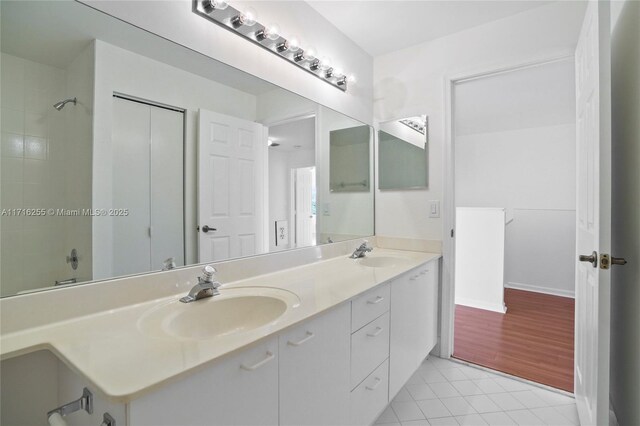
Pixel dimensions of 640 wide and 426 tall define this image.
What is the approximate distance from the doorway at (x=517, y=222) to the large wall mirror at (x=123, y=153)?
4.83 ft

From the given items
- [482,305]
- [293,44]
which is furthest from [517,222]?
[293,44]

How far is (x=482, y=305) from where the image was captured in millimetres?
3137

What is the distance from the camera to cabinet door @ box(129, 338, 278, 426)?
23.6 inches

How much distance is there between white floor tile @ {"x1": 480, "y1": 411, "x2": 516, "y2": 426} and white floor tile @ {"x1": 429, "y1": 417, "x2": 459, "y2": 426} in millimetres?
164

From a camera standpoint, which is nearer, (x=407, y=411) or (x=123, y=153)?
(x=123, y=153)

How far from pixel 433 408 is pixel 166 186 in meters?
1.75

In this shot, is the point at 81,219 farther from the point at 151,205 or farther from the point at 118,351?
the point at 118,351

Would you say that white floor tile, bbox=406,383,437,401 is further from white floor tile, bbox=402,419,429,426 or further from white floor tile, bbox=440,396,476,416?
white floor tile, bbox=402,419,429,426

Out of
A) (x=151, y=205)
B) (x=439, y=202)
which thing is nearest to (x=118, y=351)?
(x=151, y=205)

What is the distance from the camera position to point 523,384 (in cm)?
187

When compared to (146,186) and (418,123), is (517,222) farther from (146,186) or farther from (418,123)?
(146,186)

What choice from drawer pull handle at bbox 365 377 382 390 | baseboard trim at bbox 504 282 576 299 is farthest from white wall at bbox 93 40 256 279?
baseboard trim at bbox 504 282 576 299

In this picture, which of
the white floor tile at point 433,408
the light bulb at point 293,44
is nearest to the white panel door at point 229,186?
the light bulb at point 293,44

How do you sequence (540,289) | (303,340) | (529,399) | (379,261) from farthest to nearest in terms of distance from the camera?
(540,289)
(379,261)
(529,399)
(303,340)
